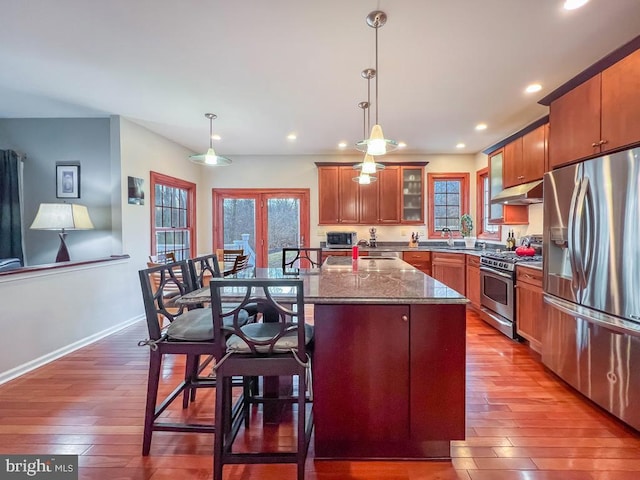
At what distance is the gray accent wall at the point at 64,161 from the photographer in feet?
12.6

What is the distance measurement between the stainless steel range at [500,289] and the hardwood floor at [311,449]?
0.76m

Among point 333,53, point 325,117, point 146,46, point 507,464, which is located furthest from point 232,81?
point 507,464

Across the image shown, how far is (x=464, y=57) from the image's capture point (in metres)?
2.46

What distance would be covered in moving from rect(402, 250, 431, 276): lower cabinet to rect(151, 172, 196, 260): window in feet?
12.1

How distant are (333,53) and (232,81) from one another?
3.30ft

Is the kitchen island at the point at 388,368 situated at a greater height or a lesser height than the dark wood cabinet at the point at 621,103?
lesser

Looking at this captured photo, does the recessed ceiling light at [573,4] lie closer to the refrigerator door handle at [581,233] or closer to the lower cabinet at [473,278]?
the refrigerator door handle at [581,233]

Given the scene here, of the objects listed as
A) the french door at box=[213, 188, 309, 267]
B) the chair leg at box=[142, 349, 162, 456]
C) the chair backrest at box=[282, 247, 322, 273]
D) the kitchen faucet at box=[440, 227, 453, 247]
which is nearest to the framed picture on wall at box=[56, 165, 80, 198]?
the french door at box=[213, 188, 309, 267]

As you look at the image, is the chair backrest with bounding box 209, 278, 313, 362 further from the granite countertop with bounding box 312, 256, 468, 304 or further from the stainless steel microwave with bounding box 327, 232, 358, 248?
the stainless steel microwave with bounding box 327, 232, 358, 248

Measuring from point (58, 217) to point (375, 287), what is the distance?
3443 mm

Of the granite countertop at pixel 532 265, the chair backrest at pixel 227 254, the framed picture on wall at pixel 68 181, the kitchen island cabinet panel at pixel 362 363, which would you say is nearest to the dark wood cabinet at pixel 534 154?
the granite countertop at pixel 532 265

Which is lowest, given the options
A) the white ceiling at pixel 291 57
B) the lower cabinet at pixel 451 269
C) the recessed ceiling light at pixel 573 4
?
the lower cabinet at pixel 451 269

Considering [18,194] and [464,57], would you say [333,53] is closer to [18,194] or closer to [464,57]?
[464,57]

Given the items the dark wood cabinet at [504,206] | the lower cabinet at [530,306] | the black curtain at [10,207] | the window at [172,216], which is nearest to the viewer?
the lower cabinet at [530,306]
